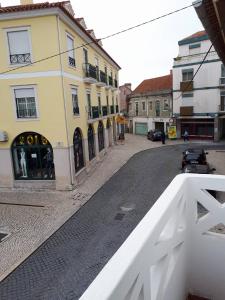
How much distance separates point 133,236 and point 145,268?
0.24 metres

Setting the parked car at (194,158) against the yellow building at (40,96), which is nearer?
the yellow building at (40,96)

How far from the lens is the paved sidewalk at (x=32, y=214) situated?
350 inches

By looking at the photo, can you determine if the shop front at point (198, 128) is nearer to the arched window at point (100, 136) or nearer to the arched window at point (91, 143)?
the arched window at point (100, 136)

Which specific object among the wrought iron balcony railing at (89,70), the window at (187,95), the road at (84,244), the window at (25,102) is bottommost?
the road at (84,244)

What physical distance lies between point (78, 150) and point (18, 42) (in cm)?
741

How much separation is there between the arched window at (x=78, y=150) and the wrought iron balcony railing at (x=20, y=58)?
16.8 feet

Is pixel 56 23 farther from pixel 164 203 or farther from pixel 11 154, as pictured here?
pixel 164 203

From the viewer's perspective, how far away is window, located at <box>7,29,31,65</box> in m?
13.4

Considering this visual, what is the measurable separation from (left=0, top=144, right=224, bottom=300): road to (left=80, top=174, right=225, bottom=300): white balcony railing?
454 centimetres

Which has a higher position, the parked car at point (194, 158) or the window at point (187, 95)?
the window at point (187, 95)

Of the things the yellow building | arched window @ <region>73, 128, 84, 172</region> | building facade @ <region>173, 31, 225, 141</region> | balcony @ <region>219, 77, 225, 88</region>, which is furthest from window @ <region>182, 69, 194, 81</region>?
arched window @ <region>73, 128, 84, 172</region>

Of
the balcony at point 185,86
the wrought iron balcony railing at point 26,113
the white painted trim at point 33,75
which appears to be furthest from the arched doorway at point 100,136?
the balcony at point 185,86

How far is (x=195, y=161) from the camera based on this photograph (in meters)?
16.5

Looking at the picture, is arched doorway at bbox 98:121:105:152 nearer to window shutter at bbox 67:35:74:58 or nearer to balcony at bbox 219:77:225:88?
window shutter at bbox 67:35:74:58
